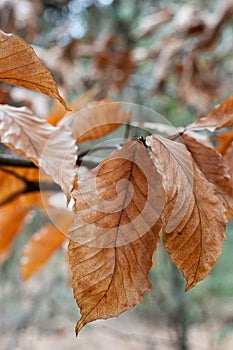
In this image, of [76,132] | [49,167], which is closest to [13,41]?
[49,167]

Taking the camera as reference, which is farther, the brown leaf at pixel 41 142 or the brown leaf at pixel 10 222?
the brown leaf at pixel 10 222

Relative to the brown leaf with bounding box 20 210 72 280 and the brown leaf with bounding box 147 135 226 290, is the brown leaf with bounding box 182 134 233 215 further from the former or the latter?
the brown leaf with bounding box 20 210 72 280

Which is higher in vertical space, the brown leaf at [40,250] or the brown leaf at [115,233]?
the brown leaf at [115,233]

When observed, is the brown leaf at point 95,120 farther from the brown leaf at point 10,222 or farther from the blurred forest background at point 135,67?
the brown leaf at point 10,222

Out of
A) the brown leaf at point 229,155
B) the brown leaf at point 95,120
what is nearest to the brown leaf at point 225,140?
the brown leaf at point 229,155

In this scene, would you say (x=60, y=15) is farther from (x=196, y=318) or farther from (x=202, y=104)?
(x=196, y=318)

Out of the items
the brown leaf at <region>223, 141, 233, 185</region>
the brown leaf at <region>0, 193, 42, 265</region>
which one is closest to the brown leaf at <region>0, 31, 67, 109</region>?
the brown leaf at <region>223, 141, 233, 185</region>
